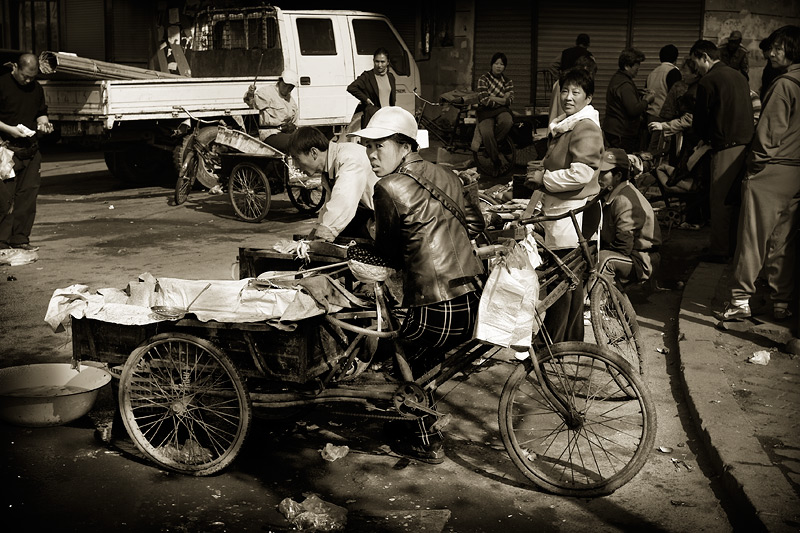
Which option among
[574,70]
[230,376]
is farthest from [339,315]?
[574,70]

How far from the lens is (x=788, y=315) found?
6789 mm

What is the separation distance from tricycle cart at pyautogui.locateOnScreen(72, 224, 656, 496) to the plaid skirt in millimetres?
71

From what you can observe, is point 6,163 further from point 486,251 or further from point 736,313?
point 736,313

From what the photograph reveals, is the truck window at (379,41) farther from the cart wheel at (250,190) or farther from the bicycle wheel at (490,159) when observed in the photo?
the cart wheel at (250,190)

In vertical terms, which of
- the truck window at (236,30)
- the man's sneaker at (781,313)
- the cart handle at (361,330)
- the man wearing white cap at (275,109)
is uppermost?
the truck window at (236,30)

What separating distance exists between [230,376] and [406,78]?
11.4m

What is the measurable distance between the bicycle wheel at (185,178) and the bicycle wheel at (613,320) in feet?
25.3

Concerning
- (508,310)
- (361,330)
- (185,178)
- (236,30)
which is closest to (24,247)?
(185,178)

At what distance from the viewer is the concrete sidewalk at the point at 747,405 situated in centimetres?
418

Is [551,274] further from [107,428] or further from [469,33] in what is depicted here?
[469,33]

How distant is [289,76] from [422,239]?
975 centimetres

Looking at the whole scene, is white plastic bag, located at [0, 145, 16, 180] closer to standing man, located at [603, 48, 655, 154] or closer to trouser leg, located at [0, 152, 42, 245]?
trouser leg, located at [0, 152, 42, 245]

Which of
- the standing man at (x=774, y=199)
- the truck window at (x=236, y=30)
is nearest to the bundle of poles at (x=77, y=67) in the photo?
the truck window at (x=236, y=30)

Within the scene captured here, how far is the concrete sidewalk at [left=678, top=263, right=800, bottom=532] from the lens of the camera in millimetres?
4180
